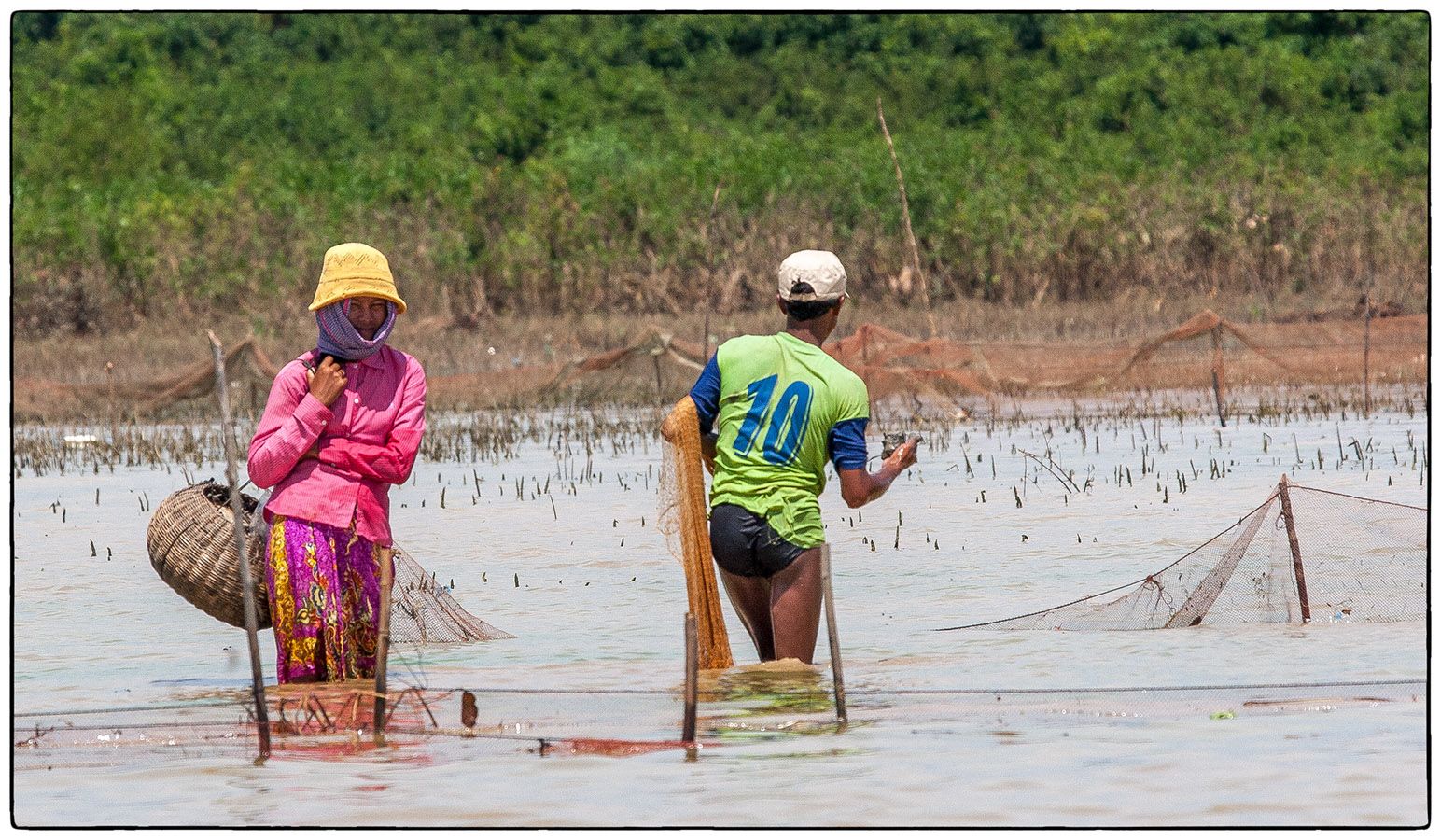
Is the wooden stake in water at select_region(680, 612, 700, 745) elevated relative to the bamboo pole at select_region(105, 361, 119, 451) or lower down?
lower down

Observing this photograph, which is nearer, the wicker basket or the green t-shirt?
the green t-shirt

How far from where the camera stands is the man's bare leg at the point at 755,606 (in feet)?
18.6

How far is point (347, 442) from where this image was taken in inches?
212

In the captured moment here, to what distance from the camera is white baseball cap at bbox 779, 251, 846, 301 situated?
17.9ft

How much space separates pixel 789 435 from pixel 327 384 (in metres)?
1.10

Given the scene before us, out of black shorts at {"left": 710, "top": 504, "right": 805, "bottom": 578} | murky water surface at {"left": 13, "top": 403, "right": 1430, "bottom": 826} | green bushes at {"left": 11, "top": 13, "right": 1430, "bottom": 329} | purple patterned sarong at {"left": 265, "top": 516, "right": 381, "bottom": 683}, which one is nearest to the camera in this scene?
murky water surface at {"left": 13, "top": 403, "right": 1430, "bottom": 826}

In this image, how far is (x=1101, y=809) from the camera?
15.1ft

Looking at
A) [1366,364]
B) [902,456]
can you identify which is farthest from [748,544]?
[1366,364]

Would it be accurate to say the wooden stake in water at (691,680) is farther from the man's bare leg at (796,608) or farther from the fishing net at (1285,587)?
the fishing net at (1285,587)

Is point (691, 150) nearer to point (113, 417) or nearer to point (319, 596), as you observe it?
point (113, 417)

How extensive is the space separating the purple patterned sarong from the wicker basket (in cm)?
16

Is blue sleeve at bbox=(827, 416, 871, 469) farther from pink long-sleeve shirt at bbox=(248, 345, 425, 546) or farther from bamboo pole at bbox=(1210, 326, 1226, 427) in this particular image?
bamboo pole at bbox=(1210, 326, 1226, 427)

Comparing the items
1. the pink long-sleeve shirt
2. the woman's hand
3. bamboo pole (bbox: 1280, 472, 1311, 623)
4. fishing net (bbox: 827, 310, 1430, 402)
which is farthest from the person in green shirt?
fishing net (bbox: 827, 310, 1430, 402)

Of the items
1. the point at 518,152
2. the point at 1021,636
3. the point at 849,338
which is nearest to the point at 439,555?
the point at 1021,636
